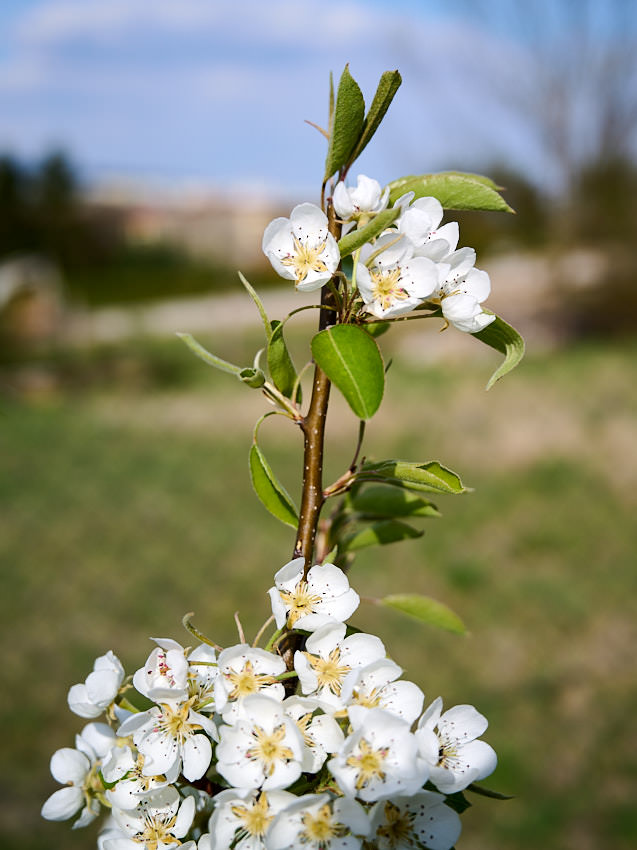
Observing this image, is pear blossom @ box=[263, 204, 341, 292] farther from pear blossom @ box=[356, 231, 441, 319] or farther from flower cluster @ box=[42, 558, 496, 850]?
flower cluster @ box=[42, 558, 496, 850]

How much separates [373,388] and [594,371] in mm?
6511

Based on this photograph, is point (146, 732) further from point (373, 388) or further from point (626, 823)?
point (626, 823)

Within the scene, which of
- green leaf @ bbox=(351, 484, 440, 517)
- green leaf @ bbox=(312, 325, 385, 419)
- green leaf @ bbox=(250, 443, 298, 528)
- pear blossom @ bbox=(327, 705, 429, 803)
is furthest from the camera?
green leaf @ bbox=(351, 484, 440, 517)

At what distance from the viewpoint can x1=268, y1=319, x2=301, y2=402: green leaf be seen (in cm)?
61

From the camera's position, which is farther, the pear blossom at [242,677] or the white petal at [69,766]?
the white petal at [69,766]

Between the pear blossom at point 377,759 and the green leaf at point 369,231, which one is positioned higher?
the green leaf at point 369,231

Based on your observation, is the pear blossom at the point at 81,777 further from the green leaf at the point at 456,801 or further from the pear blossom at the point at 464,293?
the pear blossom at the point at 464,293

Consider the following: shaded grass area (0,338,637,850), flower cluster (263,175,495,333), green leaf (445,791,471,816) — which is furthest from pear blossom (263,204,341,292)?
shaded grass area (0,338,637,850)

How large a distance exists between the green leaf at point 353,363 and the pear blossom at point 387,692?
0.16 metres

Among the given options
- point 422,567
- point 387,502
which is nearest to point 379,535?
point 387,502

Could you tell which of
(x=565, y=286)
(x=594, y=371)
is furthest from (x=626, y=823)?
(x=565, y=286)

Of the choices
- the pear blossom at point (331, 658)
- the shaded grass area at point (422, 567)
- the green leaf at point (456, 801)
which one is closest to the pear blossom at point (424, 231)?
the pear blossom at point (331, 658)

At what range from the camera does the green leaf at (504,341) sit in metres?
0.57

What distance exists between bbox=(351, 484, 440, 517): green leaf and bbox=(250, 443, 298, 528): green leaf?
0.10m
